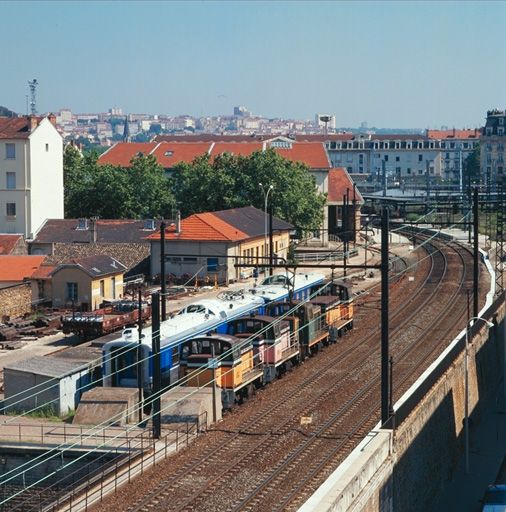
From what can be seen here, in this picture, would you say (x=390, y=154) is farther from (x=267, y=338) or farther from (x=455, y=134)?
(x=267, y=338)

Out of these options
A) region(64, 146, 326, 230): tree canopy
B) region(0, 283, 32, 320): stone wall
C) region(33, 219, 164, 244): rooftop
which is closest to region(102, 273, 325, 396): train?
region(0, 283, 32, 320): stone wall

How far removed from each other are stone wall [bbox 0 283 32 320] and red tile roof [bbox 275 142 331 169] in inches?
1562

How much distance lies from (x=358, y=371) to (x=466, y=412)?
428 cm

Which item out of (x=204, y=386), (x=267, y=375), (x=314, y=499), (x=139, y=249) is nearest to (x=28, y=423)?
(x=204, y=386)

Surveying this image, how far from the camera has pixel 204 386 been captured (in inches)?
1077

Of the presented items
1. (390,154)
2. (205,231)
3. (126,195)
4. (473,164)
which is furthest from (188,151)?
(390,154)

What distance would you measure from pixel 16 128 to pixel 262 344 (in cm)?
3509

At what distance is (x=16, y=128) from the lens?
6225cm

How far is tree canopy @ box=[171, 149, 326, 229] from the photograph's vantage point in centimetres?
6738

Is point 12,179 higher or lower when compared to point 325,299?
higher

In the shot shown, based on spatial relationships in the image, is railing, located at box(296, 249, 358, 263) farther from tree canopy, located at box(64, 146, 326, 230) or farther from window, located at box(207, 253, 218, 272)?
window, located at box(207, 253, 218, 272)

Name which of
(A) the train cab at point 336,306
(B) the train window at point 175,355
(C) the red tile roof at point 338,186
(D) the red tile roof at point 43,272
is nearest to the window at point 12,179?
(D) the red tile roof at point 43,272

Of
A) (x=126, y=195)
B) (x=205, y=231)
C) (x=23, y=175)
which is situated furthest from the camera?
(x=126, y=195)

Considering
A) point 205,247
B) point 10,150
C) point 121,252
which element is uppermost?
point 10,150
